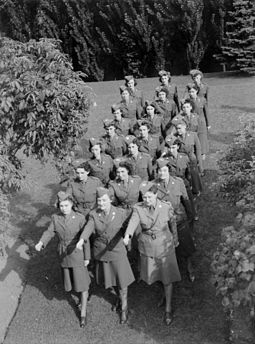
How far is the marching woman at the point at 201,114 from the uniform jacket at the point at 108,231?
4.15 meters

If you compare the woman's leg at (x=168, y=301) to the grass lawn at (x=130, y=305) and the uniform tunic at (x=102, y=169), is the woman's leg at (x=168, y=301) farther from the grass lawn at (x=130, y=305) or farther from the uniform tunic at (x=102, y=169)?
the uniform tunic at (x=102, y=169)

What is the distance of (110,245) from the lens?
681 centimetres

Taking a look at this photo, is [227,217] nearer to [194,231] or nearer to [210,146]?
[194,231]

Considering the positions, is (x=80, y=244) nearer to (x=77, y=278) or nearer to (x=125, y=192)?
(x=77, y=278)

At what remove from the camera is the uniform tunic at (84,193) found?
7.80 metres

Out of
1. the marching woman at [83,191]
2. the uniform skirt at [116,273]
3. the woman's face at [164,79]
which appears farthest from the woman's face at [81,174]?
the woman's face at [164,79]

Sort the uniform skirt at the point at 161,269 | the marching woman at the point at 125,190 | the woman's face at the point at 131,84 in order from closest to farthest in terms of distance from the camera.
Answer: the uniform skirt at the point at 161,269 → the marching woman at the point at 125,190 → the woman's face at the point at 131,84

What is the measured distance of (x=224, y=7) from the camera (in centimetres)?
1752

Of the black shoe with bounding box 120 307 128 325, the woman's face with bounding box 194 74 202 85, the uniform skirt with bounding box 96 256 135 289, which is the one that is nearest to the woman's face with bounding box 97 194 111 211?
the uniform skirt with bounding box 96 256 135 289

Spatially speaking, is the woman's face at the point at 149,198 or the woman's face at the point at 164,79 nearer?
the woman's face at the point at 149,198

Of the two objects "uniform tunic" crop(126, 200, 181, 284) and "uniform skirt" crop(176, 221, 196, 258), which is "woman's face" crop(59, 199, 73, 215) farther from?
"uniform skirt" crop(176, 221, 196, 258)

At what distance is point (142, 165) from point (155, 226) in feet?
6.94

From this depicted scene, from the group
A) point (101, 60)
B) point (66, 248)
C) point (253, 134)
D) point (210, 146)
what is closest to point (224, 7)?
point (101, 60)

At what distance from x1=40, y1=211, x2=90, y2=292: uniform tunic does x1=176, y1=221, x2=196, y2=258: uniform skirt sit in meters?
1.31
